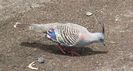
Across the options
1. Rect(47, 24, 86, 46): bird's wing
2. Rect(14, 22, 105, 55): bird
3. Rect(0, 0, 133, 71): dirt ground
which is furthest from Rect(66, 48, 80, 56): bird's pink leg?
Rect(47, 24, 86, 46): bird's wing

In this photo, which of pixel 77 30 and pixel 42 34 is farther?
pixel 42 34

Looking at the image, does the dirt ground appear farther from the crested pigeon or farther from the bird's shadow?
the crested pigeon

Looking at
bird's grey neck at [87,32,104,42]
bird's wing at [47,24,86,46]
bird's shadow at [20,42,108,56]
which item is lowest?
bird's shadow at [20,42,108,56]

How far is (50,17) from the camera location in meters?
9.59

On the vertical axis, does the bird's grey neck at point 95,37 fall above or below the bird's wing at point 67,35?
below

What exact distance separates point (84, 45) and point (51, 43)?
0.86 m

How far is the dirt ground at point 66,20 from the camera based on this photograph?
7.70 metres

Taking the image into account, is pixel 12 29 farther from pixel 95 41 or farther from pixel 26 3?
pixel 95 41

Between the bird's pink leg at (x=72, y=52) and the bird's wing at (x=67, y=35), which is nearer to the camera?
the bird's wing at (x=67, y=35)

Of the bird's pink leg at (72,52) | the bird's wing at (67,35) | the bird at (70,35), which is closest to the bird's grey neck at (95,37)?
the bird at (70,35)

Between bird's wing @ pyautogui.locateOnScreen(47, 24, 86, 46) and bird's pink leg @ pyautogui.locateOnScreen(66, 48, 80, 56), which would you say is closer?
bird's wing @ pyautogui.locateOnScreen(47, 24, 86, 46)

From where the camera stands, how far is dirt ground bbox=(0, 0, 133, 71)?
7695 mm

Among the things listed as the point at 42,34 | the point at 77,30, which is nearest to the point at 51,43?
the point at 42,34

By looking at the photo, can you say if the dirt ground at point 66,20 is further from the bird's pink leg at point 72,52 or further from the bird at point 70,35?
the bird at point 70,35
